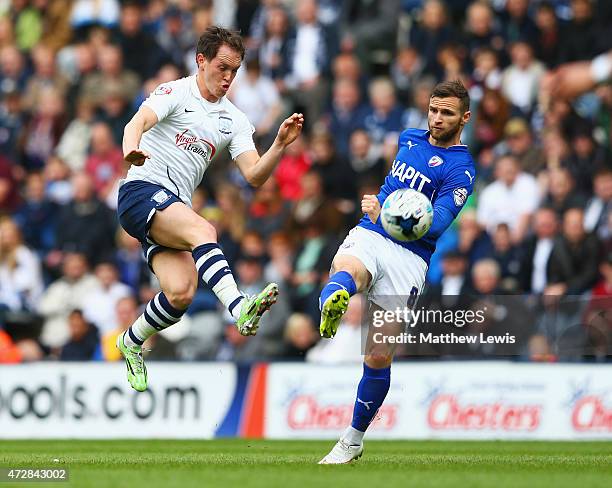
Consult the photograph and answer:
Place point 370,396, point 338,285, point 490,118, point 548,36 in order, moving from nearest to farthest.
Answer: point 338,285 < point 370,396 < point 490,118 < point 548,36

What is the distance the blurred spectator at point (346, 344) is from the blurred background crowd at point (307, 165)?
25 millimetres

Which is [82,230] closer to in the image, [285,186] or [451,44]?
[285,186]

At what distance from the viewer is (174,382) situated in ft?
53.9

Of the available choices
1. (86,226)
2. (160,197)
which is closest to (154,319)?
(160,197)

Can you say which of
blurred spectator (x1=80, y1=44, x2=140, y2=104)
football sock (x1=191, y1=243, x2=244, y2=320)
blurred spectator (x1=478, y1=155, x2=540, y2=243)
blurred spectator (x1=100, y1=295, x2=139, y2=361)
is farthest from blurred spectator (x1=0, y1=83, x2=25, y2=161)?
football sock (x1=191, y1=243, x2=244, y2=320)

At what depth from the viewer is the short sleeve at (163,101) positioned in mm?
10891

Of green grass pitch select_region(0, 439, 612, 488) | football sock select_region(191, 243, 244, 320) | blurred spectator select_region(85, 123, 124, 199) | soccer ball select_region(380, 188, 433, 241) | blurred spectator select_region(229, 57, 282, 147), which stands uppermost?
blurred spectator select_region(229, 57, 282, 147)

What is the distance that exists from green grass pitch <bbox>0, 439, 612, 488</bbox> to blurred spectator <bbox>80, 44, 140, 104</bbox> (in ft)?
26.1

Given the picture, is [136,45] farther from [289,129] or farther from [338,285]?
[338,285]

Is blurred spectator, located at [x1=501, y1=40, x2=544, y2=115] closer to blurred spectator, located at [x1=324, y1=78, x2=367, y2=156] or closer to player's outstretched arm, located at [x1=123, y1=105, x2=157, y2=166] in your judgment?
blurred spectator, located at [x1=324, y1=78, x2=367, y2=156]

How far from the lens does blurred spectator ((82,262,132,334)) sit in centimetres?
1838

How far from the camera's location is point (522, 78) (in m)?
18.6

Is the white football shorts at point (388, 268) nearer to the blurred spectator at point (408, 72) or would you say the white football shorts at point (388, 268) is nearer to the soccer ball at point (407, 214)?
the soccer ball at point (407, 214)

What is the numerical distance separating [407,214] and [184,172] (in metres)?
2.10
